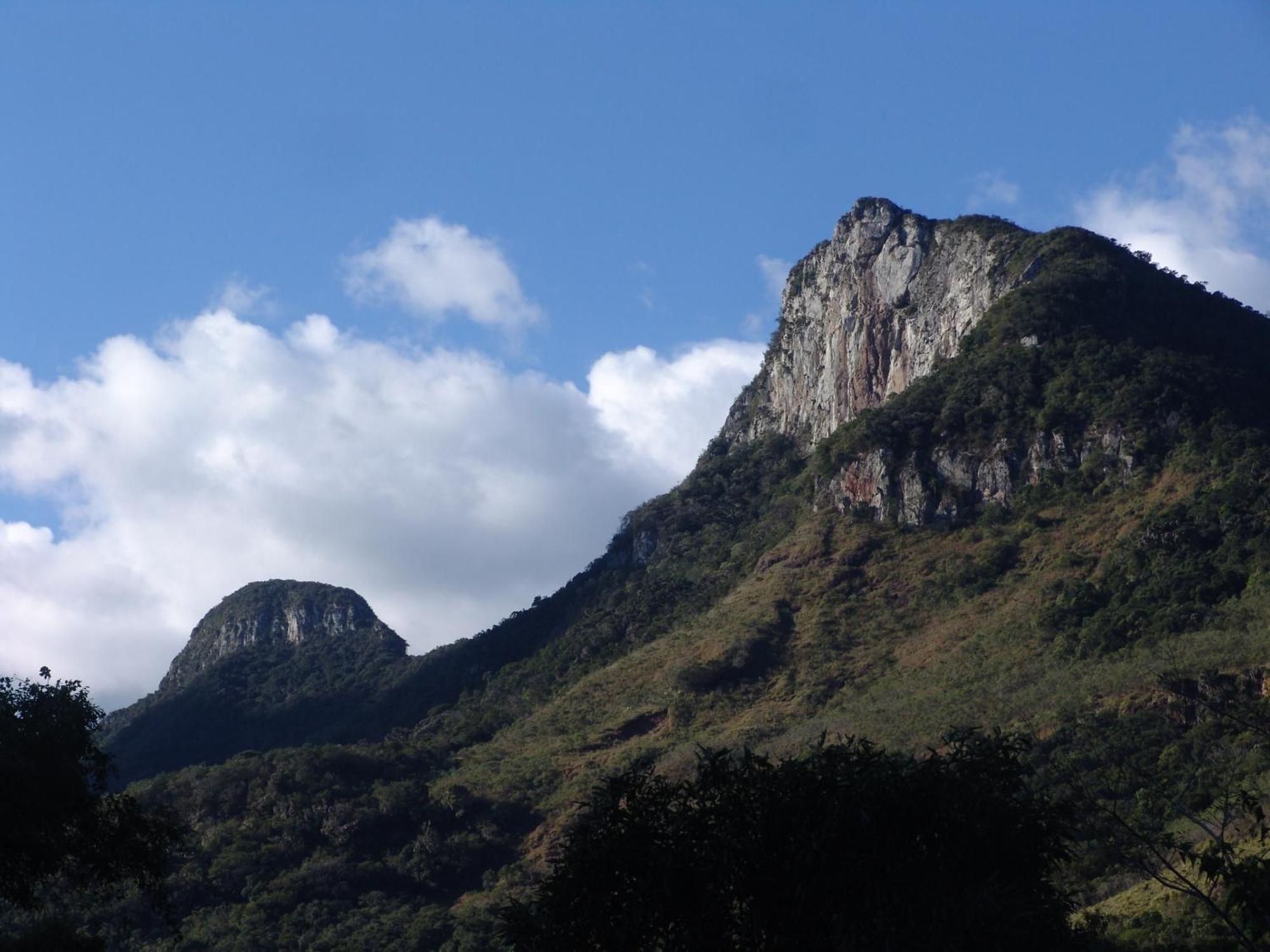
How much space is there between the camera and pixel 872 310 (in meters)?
102

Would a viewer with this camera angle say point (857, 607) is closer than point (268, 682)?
Yes

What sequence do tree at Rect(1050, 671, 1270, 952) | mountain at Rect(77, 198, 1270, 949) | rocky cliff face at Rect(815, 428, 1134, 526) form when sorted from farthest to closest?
rocky cliff face at Rect(815, 428, 1134, 526) → mountain at Rect(77, 198, 1270, 949) → tree at Rect(1050, 671, 1270, 952)

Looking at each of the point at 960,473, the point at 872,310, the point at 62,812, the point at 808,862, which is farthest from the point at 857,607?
the point at 62,812

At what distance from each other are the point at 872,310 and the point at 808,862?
8602cm

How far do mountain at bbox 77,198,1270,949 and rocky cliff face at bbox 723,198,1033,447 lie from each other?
0.25m

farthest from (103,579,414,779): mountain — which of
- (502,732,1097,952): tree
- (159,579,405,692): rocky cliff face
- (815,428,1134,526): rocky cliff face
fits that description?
(502,732,1097,952): tree

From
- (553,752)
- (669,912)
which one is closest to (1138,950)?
(669,912)

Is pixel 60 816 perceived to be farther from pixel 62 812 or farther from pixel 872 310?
pixel 872 310

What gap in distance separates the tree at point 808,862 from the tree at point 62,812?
19.2ft

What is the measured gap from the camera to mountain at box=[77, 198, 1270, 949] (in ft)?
181

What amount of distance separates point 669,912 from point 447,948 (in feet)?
100

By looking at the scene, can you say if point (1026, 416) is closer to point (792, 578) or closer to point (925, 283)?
point (792, 578)

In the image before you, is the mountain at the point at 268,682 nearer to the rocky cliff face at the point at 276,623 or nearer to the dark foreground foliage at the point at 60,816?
the rocky cliff face at the point at 276,623

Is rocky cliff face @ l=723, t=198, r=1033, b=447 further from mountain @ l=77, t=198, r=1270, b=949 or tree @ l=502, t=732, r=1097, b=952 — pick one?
tree @ l=502, t=732, r=1097, b=952
